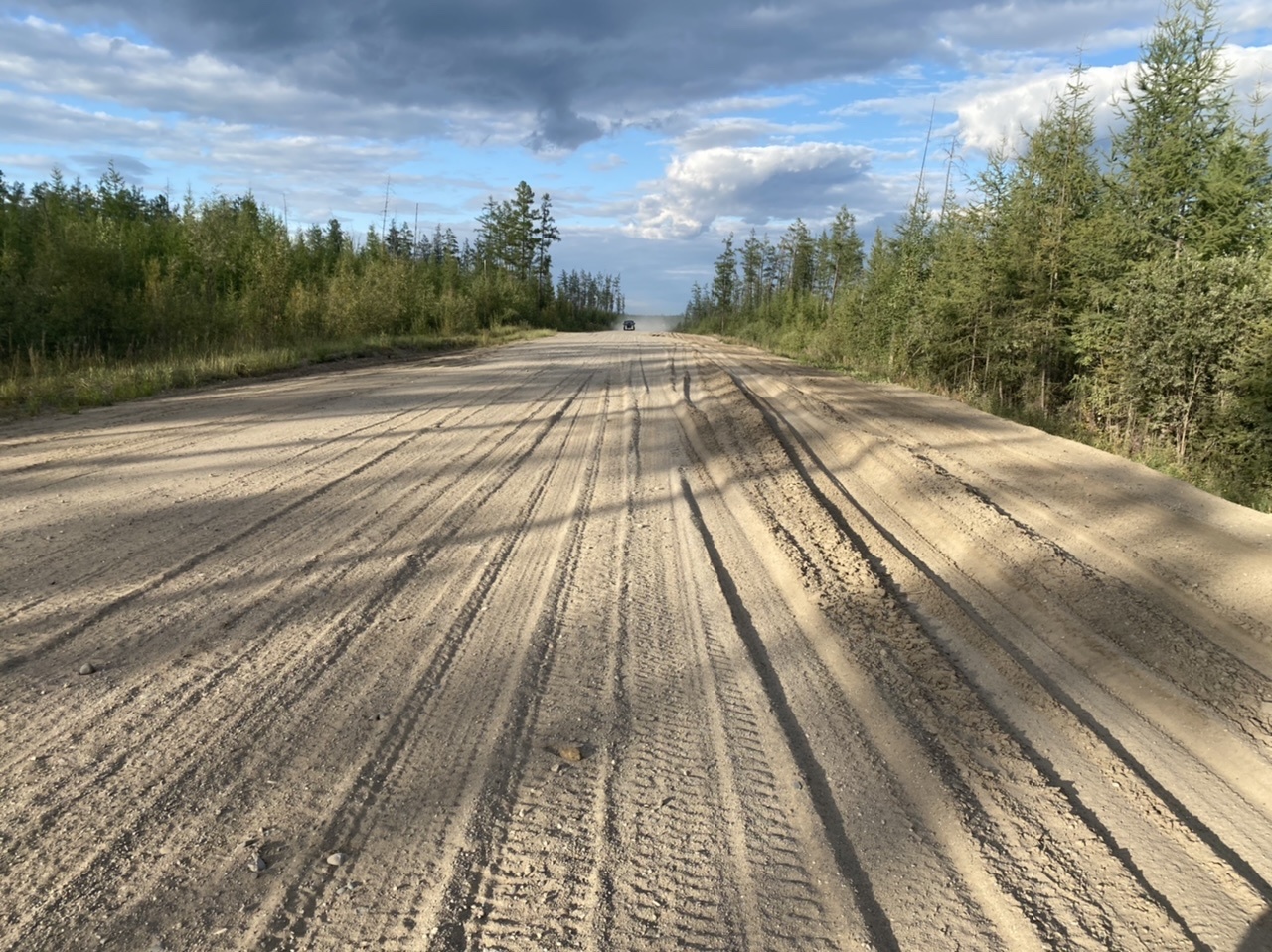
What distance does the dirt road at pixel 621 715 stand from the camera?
2406 mm

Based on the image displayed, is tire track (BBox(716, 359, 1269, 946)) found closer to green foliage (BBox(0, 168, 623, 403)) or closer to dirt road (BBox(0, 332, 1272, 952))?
dirt road (BBox(0, 332, 1272, 952))

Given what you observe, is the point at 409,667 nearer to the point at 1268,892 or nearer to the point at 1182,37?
the point at 1268,892

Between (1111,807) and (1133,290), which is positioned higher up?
(1133,290)

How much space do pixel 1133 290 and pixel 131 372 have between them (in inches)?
648

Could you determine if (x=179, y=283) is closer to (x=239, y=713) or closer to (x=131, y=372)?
(x=131, y=372)

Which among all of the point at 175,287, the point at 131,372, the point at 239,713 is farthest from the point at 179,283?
the point at 239,713

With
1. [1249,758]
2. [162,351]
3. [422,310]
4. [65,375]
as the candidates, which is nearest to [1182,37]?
[1249,758]

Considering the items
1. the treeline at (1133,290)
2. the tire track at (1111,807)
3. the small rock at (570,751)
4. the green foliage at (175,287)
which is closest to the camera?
the tire track at (1111,807)

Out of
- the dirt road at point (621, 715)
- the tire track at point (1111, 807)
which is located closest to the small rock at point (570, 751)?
the dirt road at point (621, 715)

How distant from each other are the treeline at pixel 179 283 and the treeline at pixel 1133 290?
17.8 meters

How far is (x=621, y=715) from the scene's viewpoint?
350cm

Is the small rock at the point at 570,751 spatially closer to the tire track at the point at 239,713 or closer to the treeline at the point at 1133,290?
the tire track at the point at 239,713

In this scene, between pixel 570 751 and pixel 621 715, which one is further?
pixel 621 715

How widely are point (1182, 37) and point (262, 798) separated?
17.2 m
